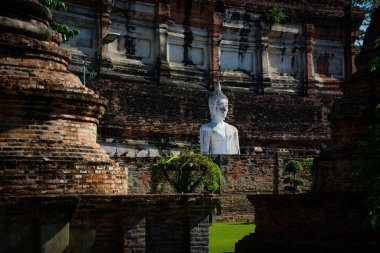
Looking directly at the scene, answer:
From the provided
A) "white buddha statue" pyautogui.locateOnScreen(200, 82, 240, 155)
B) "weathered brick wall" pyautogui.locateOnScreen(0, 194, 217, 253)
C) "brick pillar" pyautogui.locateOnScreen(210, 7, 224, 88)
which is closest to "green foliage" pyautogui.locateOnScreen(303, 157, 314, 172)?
"white buddha statue" pyautogui.locateOnScreen(200, 82, 240, 155)

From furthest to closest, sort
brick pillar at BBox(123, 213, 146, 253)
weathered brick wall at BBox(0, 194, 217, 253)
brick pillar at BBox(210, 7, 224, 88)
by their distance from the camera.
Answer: brick pillar at BBox(210, 7, 224, 88), brick pillar at BBox(123, 213, 146, 253), weathered brick wall at BBox(0, 194, 217, 253)

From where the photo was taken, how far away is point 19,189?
24.5 ft

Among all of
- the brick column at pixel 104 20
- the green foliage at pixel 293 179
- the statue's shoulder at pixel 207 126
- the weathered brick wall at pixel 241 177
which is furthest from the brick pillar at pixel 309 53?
the green foliage at pixel 293 179

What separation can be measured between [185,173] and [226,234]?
10.5 ft

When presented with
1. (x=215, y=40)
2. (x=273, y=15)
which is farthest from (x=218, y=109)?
(x=273, y=15)

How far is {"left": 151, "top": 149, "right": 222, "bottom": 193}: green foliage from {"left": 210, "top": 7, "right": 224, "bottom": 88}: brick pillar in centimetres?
1230

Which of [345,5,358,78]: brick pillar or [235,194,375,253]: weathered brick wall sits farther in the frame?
[345,5,358,78]: brick pillar

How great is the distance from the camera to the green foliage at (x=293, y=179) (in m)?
20.6

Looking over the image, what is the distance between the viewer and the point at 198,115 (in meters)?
26.8

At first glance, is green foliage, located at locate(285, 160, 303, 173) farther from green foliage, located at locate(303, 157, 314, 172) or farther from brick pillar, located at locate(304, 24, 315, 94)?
brick pillar, located at locate(304, 24, 315, 94)

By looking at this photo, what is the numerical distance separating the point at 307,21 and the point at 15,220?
2854cm

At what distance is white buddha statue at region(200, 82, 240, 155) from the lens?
24281 mm

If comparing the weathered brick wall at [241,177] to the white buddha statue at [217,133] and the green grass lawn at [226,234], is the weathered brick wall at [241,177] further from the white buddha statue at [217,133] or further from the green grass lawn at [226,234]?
the white buddha statue at [217,133]

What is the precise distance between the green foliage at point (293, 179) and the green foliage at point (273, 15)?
41.7ft
